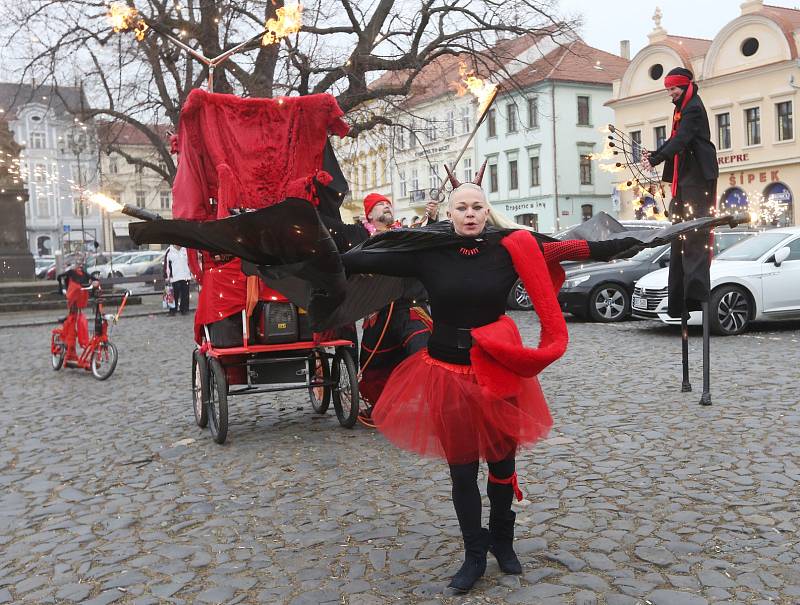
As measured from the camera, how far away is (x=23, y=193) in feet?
101

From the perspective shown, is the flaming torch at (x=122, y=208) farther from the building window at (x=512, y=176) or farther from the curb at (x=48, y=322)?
the building window at (x=512, y=176)

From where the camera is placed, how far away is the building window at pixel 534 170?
59219 millimetres

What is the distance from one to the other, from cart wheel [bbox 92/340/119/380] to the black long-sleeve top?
8.61 meters

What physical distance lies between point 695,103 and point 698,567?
16.4 feet

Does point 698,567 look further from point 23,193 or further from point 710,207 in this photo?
point 23,193

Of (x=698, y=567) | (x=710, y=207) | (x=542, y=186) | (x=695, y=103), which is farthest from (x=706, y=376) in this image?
(x=542, y=186)

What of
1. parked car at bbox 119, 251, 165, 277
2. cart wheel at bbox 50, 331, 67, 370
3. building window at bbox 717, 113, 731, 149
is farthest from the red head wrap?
building window at bbox 717, 113, 731, 149

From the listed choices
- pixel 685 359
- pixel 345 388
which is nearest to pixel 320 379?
pixel 345 388

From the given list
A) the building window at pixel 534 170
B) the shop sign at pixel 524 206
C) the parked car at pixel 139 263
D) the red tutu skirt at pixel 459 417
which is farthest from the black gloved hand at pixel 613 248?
the building window at pixel 534 170

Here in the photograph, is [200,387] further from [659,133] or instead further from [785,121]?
[659,133]

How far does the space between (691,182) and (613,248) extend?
409 centimetres

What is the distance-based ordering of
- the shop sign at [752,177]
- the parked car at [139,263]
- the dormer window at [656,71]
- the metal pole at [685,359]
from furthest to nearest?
the dormer window at [656,71] < the parked car at [139,263] < the shop sign at [752,177] < the metal pole at [685,359]

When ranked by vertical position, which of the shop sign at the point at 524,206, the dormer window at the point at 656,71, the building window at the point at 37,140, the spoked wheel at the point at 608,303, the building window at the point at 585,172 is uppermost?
the building window at the point at 37,140

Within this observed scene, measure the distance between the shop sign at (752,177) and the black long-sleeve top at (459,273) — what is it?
142ft
